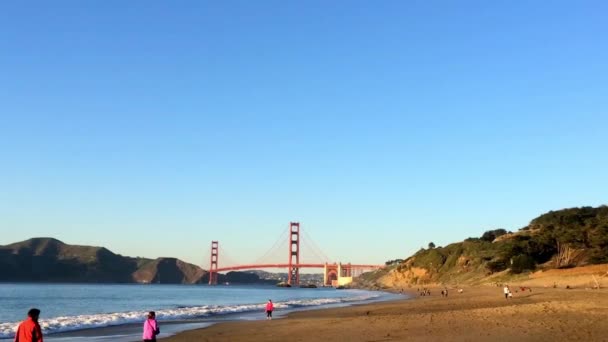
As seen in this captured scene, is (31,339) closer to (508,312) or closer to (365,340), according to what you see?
(365,340)

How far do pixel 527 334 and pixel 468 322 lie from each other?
5.02 m

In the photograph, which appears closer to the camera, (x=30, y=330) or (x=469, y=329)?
(x=30, y=330)

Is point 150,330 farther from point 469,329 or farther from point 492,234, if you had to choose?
point 492,234

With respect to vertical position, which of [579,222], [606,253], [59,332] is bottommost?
[59,332]

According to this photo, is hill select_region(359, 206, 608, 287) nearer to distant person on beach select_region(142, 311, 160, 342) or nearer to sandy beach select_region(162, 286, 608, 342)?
sandy beach select_region(162, 286, 608, 342)

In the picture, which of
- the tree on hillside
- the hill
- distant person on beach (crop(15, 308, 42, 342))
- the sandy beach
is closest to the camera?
distant person on beach (crop(15, 308, 42, 342))

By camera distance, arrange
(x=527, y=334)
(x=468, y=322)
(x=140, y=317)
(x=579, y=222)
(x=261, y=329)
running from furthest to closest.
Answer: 1. (x=579, y=222)
2. (x=140, y=317)
3. (x=261, y=329)
4. (x=468, y=322)
5. (x=527, y=334)

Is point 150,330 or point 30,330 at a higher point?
point 30,330

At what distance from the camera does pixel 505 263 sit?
80938 millimetres

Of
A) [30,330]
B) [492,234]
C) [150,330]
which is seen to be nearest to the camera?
[30,330]

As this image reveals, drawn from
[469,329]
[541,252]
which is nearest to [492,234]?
[541,252]

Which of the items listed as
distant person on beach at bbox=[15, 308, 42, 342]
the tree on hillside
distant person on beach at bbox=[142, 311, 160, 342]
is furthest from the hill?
distant person on beach at bbox=[15, 308, 42, 342]

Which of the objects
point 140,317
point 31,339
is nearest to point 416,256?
point 140,317

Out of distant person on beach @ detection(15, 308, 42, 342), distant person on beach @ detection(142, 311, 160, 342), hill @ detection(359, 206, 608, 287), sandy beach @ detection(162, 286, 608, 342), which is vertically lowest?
sandy beach @ detection(162, 286, 608, 342)
